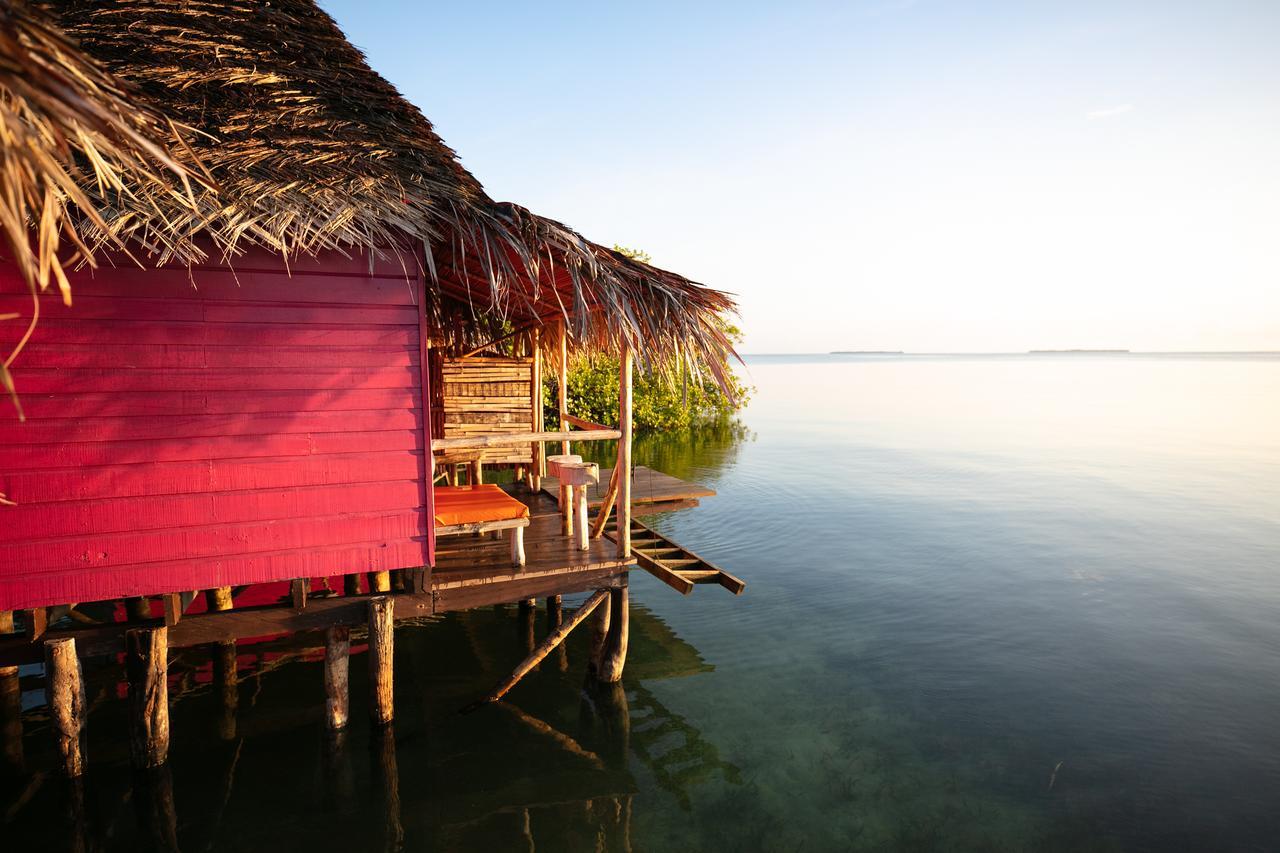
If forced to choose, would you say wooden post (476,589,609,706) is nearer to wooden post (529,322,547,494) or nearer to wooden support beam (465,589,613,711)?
wooden support beam (465,589,613,711)

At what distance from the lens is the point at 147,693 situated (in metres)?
5.36

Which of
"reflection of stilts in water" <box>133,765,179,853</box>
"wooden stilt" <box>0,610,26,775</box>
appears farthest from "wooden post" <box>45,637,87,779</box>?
"wooden stilt" <box>0,610,26,775</box>

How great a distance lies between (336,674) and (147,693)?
1313 mm

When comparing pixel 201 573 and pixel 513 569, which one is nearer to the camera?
pixel 201 573

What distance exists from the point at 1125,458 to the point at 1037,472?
5.17m

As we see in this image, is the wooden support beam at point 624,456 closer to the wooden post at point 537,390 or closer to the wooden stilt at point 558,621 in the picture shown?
→ the wooden stilt at point 558,621

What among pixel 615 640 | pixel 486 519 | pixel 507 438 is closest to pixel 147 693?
pixel 486 519

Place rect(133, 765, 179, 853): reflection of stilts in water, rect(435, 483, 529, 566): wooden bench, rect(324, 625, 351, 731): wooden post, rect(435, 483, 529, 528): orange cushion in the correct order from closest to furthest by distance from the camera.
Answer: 1. rect(133, 765, 179, 853): reflection of stilts in water
2. rect(324, 625, 351, 731): wooden post
3. rect(435, 483, 529, 566): wooden bench
4. rect(435, 483, 529, 528): orange cushion

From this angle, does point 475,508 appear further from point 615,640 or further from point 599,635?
point 615,640

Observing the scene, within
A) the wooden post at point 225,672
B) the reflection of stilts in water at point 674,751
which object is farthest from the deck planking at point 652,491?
the wooden post at point 225,672

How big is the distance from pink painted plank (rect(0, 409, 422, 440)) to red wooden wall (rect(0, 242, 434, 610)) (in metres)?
0.01

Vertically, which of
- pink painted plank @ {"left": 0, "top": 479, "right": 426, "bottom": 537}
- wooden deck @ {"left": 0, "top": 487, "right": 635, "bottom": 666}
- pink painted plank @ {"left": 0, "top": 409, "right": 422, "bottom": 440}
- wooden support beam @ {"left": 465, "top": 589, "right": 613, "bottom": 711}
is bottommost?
wooden support beam @ {"left": 465, "top": 589, "right": 613, "bottom": 711}

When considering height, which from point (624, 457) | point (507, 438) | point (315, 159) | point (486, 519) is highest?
point (315, 159)

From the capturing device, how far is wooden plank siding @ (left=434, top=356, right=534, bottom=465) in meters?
8.32
